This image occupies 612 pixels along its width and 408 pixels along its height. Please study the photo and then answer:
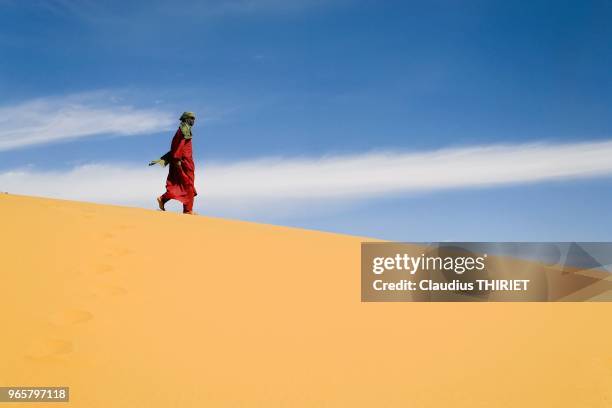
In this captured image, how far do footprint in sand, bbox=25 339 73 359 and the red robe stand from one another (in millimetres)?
7247

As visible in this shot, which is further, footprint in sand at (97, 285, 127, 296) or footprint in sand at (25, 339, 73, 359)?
footprint in sand at (97, 285, 127, 296)

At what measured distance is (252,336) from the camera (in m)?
4.28

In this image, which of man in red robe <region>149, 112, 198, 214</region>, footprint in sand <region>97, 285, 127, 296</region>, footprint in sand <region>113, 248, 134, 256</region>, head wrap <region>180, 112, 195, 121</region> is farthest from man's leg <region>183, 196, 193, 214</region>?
footprint in sand <region>97, 285, 127, 296</region>

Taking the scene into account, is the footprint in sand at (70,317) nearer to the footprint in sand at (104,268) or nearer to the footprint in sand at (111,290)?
the footprint in sand at (111,290)

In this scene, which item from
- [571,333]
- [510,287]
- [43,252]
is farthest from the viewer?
[510,287]

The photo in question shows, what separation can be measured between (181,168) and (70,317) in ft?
22.8

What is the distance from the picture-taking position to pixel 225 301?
16.7 ft

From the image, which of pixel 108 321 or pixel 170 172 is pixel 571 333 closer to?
pixel 108 321

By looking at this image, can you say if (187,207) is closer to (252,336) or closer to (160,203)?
(160,203)

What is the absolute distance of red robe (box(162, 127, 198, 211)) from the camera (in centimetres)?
1092

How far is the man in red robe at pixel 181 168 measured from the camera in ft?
35.8

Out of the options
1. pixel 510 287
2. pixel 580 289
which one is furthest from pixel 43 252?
pixel 580 289

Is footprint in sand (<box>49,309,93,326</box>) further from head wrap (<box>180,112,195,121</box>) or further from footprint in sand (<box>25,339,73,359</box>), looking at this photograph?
head wrap (<box>180,112,195,121</box>)

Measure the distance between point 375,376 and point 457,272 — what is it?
2984mm
